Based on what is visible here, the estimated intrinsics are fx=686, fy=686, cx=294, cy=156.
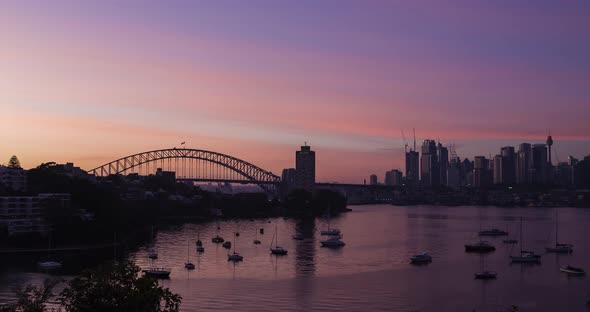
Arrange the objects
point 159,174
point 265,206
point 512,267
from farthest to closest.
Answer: point 159,174 → point 265,206 → point 512,267

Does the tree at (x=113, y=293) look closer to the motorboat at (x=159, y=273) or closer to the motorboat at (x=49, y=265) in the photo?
the motorboat at (x=159, y=273)

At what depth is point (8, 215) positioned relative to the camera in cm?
5312

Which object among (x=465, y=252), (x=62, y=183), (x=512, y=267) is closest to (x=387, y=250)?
(x=465, y=252)

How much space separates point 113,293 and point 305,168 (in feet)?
488

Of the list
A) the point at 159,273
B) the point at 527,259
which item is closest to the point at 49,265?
the point at 159,273

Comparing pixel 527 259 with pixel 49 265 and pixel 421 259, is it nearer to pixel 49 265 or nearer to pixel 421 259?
pixel 421 259

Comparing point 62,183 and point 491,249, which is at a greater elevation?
point 62,183

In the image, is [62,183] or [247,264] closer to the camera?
[247,264]

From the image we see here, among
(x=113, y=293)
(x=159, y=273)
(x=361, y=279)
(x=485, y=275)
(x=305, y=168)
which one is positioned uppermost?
(x=305, y=168)

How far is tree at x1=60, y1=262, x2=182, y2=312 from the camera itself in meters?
11.9

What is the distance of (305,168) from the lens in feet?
528

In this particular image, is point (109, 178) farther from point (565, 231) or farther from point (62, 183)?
point (565, 231)

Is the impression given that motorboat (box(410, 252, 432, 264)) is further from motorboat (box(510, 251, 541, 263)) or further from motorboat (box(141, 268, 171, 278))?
motorboat (box(141, 268, 171, 278))

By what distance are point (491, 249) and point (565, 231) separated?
88.8 ft
